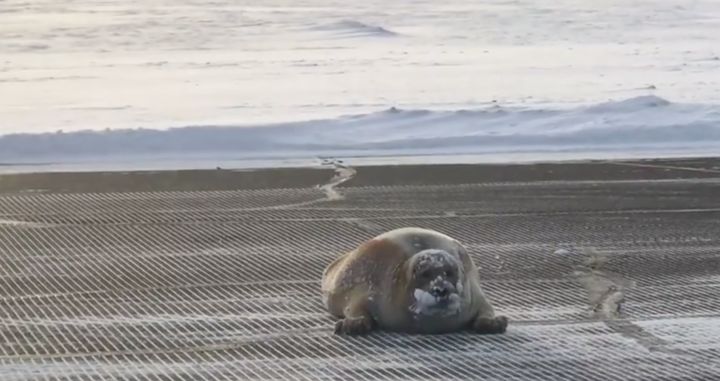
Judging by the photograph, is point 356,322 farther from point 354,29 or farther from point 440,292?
point 354,29

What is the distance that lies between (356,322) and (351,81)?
1081 centimetres

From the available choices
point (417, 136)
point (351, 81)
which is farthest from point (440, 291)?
point (351, 81)

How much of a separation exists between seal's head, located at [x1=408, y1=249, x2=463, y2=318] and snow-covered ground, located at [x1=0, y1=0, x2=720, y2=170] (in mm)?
5489

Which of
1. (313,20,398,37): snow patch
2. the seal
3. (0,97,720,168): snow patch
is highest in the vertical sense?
the seal

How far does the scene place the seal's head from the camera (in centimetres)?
544

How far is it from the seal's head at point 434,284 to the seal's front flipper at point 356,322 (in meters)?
0.20

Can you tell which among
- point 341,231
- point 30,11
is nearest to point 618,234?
point 341,231

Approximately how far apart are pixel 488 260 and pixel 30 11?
1990cm

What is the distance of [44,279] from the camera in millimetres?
6734

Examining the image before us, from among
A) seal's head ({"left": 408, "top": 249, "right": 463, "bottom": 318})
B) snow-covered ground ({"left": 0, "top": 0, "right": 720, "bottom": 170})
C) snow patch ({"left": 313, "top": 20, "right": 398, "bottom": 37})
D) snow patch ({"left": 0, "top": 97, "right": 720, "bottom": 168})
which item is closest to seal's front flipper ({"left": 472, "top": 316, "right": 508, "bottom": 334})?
seal's head ({"left": 408, "top": 249, "right": 463, "bottom": 318})

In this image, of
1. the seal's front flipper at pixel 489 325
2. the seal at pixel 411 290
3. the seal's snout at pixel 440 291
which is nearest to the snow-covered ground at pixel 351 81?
the seal at pixel 411 290

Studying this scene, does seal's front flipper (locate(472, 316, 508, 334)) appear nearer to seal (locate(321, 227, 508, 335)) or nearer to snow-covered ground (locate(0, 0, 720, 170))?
seal (locate(321, 227, 508, 335))

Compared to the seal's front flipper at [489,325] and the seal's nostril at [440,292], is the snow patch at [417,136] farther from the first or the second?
the seal's nostril at [440,292]

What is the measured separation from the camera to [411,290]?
18.0ft
